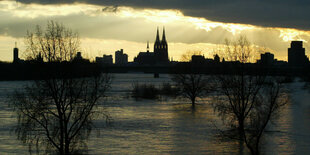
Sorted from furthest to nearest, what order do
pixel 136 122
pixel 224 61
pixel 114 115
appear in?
pixel 114 115 → pixel 136 122 → pixel 224 61

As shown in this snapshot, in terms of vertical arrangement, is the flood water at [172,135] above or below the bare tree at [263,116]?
below

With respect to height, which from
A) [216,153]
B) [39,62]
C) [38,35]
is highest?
[38,35]

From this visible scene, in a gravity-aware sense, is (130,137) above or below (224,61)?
below

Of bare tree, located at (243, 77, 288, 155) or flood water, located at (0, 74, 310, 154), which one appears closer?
bare tree, located at (243, 77, 288, 155)

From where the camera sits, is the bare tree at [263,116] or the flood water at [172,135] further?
the flood water at [172,135]

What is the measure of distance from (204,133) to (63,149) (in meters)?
21.6

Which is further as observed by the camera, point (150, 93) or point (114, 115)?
point (150, 93)

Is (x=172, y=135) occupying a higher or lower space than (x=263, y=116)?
lower

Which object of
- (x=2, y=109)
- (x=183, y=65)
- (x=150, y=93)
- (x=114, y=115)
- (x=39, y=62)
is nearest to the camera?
(x=39, y=62)

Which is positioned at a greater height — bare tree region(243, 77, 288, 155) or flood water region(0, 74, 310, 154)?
bare tree region(243, 77, 288, 155)

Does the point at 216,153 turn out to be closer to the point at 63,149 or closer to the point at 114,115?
the point at 63,149

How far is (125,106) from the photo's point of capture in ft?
258

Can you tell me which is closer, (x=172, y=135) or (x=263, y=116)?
(x=263, y=116)

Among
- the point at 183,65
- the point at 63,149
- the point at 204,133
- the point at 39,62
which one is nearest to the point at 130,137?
the point at 204,133
